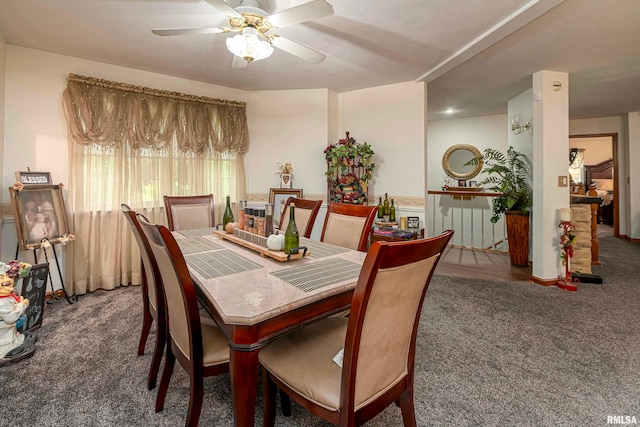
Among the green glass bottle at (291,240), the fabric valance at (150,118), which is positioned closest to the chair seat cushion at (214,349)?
the green glass bottle at (291,240)

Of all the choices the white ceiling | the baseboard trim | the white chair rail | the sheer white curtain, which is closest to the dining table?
the white ceiling

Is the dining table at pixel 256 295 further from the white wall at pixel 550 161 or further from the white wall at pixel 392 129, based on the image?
the white wall at pixel 550 161

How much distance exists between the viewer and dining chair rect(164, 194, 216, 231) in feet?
8.99

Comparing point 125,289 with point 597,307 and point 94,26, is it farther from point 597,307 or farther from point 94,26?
point 597,307

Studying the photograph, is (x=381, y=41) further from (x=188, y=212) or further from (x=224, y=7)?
(x=188, y=212)

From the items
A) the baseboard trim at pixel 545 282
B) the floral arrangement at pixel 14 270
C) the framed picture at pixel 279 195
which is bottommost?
the baseboard trim at pixel 545 282

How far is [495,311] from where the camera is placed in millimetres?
2730

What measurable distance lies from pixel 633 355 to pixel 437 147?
197 inches

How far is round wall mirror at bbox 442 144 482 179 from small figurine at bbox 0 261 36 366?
6461 mm

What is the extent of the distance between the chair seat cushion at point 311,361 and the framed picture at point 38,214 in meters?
2.74

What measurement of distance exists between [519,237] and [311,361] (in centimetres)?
416

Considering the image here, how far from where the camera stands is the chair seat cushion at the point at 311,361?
1029 millimetres

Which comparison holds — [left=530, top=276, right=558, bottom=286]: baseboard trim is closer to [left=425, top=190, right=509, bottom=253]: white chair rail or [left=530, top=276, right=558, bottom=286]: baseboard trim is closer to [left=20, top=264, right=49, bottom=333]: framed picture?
[left=425, top=190, right=509, bottom=253]: white chair rail

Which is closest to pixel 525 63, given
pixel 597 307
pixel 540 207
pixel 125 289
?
pixel 540 207
